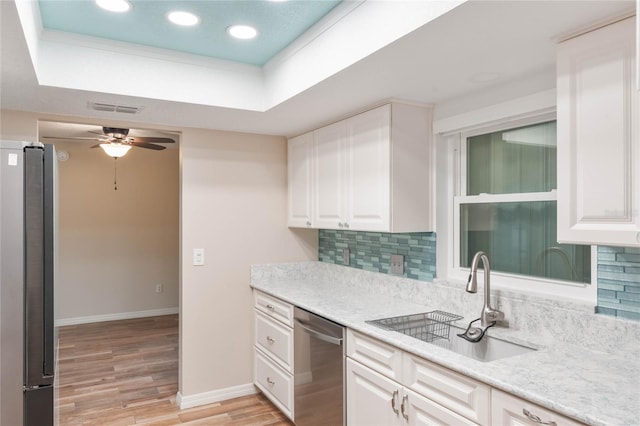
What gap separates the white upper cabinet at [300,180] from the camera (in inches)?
132

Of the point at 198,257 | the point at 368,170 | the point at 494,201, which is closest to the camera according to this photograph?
the point at 494,201

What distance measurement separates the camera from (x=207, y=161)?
3357mm

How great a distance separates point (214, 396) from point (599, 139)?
9.99ft

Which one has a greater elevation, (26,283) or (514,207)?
(514,207)

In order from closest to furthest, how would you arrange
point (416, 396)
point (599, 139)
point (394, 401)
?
point (599, 139) → point (416, 396) → point (394, 401)

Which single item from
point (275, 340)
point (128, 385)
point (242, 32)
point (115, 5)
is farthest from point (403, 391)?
point (128, 385)

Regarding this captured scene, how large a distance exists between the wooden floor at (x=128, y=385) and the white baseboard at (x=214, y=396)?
44mm

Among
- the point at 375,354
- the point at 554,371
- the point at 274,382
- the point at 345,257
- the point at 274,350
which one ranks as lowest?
the point at 274,382

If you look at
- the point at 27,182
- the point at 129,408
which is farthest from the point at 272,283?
the point at 27,182

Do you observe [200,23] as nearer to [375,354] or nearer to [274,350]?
[375,354]

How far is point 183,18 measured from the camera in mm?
2109

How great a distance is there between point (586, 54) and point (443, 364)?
1224 mm

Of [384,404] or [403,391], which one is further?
[384,404]

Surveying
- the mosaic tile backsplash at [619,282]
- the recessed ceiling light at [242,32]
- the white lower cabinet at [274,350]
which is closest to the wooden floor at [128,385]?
the white lower cabinet at [274,350]
